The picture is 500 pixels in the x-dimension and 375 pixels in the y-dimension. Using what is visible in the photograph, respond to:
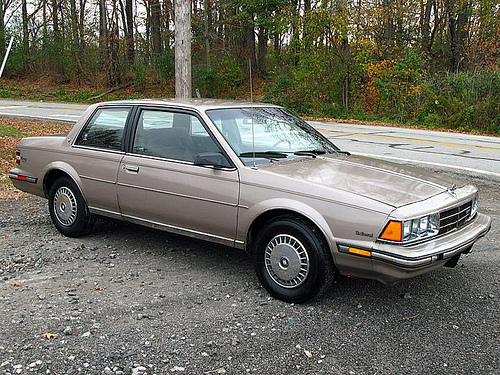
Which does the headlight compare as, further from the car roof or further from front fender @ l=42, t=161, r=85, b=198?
front fender @ l=42, t=161, r=85, b=198

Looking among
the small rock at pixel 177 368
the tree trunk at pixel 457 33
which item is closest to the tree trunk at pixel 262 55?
the tree trunk at pixel 457 33

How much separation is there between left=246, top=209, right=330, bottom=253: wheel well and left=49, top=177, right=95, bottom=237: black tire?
7.23 ft

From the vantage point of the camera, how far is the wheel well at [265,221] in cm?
423

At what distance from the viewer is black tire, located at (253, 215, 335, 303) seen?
13.6ft

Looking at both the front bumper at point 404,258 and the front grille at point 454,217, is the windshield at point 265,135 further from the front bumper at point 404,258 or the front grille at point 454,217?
the front grille at point 454,217

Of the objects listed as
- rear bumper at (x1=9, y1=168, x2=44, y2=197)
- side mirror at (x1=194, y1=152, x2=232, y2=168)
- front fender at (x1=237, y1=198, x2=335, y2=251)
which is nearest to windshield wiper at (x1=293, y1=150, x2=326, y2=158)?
side mirror at (x1=194, y1=152, x2=232, y2=168)

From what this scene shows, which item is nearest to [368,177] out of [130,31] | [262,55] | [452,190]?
[452,190]

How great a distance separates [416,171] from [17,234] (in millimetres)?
4527

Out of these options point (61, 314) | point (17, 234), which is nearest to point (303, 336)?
point (61, 314)

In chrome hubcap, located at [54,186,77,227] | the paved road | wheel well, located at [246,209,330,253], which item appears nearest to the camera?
wheel well, located at [246,209,330,253]

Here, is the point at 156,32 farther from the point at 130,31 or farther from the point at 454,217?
the point at 454,217

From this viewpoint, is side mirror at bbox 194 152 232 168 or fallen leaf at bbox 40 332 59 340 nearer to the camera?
fallen leaf at bbox 40 332 59 340

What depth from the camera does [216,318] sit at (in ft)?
13.4

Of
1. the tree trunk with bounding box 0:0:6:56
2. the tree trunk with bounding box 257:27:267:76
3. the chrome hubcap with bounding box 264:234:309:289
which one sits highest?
the tree trunk with bounding box 0:0:6:56
